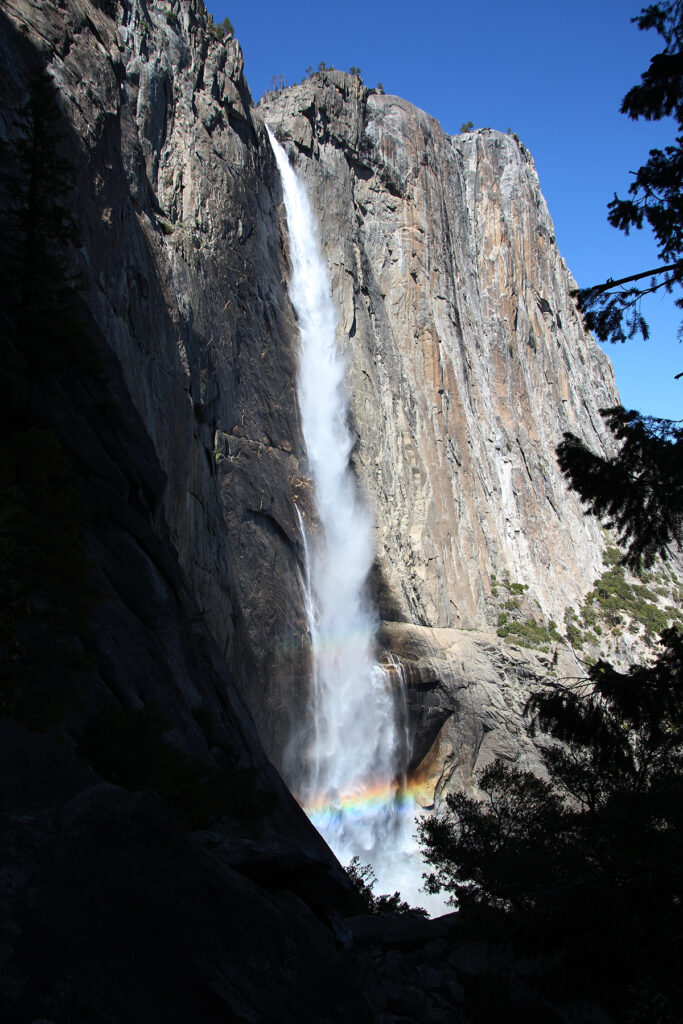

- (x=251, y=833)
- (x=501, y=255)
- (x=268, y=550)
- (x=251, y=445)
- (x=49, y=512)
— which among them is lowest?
(x=251, y=833)

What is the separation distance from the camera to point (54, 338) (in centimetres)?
1172

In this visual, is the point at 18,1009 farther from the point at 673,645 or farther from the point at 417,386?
the point at 417,386

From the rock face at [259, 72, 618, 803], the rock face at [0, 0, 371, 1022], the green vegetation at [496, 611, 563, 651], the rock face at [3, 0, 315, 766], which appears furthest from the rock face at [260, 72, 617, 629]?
the rock face at [0, 0, 371, 1022]

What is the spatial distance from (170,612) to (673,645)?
333 inches

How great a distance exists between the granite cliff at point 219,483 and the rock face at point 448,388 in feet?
0.71

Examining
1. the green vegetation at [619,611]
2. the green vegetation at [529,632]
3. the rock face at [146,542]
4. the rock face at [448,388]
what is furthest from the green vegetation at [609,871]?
the green vegetation at [619,611]

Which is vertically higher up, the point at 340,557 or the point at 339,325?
the point at 339,325

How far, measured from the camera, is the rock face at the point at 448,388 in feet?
119

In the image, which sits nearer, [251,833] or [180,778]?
[180,778]

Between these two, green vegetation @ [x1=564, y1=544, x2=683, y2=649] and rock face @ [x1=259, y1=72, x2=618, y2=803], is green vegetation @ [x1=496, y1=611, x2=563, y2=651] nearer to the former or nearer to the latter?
rock face @ [x1=259, y1=72, x2=618, y2=803]

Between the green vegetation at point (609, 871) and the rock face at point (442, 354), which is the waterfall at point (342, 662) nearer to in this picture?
the rock face at point (442, 354)

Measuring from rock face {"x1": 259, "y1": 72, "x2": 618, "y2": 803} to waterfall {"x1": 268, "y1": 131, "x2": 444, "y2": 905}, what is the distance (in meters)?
1.29

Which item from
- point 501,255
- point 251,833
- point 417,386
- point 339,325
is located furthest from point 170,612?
point 501,255

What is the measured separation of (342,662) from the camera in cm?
3200
